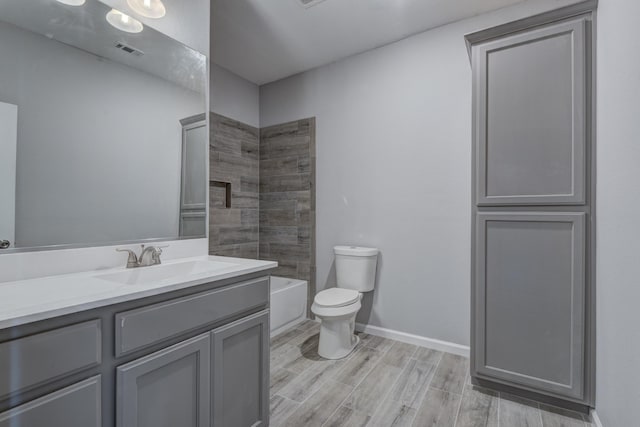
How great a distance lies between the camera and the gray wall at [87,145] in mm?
1247

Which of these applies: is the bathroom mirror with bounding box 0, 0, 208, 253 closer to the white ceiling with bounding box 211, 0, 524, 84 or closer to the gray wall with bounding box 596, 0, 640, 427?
the white ceiling with bounding box 211, 0, 524, 84

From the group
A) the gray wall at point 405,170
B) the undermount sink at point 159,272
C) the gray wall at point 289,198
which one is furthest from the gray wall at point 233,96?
the undermount sink at point 159,272

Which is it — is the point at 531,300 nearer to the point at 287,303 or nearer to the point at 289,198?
the point at 287,303

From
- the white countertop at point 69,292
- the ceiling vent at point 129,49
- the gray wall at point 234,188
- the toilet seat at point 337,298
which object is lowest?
the toilet seat at point 337,298

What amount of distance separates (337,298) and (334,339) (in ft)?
1.00

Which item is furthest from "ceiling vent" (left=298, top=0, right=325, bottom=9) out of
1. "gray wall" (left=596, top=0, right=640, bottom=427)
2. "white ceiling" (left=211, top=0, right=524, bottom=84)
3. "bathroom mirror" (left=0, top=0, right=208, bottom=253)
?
"gray wall" (left=596, top=0, right=640, bottom=427)

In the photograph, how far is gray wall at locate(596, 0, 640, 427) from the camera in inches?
44.5

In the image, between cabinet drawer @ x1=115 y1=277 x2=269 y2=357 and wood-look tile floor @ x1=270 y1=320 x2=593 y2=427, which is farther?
wood-look tile floor @ x1=270 y1=320 x2=593 y2=427

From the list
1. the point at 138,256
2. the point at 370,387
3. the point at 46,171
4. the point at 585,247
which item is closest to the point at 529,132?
the point at 585,247

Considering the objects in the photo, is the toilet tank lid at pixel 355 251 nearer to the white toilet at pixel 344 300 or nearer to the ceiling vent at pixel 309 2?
the white toilet at pixel 344 300

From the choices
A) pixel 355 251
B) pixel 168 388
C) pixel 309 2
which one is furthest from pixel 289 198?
pixel 168 388

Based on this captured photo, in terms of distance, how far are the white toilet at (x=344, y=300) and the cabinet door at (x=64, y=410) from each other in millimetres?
1513

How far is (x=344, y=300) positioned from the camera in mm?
2316

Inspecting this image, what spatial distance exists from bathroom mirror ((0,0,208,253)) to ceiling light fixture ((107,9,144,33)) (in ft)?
0.07
